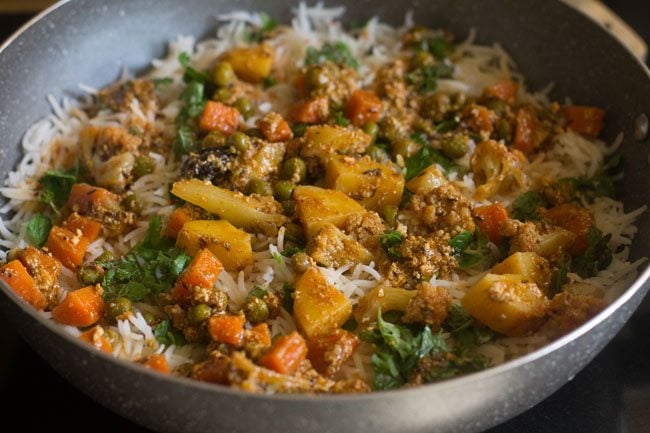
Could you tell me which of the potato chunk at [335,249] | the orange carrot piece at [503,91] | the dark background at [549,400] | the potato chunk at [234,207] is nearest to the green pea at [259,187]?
the potato chunk at [234,207]

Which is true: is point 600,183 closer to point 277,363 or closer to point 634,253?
point 634,253

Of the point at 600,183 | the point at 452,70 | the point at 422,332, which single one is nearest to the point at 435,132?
the point at 452,70

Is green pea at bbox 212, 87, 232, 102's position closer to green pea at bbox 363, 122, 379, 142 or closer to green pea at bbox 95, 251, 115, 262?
green pea at bbox 363, 122, 379, 142

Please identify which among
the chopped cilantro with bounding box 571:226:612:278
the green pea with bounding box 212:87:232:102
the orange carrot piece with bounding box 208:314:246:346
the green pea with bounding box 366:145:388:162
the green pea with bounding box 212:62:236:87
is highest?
the green pea with bounding box 212:62:236:87

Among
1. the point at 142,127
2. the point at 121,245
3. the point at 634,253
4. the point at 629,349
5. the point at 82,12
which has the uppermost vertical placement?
the point at 82,12

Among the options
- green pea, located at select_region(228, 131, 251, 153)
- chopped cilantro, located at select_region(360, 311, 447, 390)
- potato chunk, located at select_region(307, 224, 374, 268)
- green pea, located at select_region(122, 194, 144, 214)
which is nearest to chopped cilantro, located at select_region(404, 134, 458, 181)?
potato chunk, located at select_region(307, 224, 374, 268)

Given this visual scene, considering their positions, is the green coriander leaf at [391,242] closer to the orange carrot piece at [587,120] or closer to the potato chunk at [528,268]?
the potato chunk at [528,268]

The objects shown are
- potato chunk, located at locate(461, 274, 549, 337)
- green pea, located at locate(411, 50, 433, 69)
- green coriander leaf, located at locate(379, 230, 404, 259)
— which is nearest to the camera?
potato chunk, located at locate(461, 274, 549, 337)
